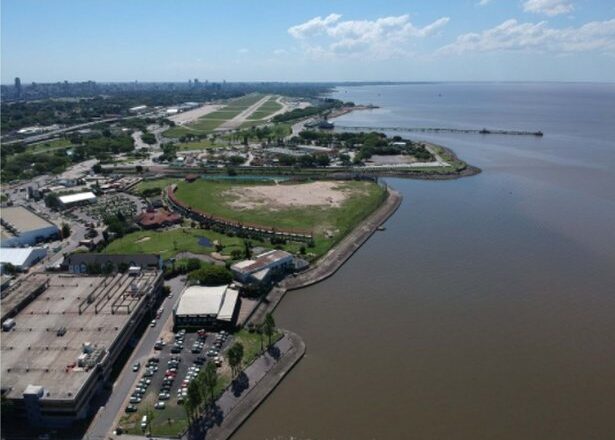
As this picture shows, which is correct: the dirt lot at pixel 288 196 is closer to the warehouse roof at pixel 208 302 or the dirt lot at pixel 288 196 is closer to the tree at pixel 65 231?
the tree at pixel 65 231

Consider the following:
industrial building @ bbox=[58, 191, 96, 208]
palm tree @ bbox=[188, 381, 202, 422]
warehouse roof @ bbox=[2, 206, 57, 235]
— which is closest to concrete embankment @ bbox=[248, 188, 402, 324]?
palm tree @ bbox=[188, 381, 202, 422]

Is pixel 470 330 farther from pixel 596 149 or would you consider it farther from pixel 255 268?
pixel 596 149

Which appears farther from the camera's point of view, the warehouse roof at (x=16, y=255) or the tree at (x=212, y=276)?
the warehouse roof at (x=16, y=255)

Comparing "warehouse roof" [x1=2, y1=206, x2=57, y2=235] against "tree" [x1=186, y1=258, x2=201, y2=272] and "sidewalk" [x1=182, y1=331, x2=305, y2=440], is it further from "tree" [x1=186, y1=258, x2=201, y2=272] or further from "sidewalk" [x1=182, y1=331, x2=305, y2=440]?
"sidewalk" [x1=182, y1=331, x2=305, y2=440]

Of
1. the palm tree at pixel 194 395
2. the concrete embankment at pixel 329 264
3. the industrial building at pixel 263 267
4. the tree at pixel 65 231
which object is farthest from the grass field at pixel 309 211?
the palm tree at pixel 194 395

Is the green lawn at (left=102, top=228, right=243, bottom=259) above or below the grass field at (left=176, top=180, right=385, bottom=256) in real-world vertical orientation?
below

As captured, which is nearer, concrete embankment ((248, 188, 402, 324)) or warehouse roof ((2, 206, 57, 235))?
concrete embankment ((248, 188, 402, 324))
